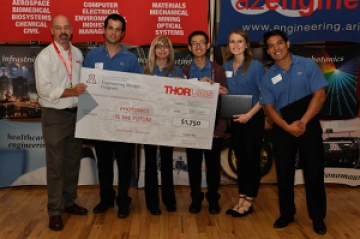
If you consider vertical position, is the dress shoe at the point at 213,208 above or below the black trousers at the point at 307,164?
below

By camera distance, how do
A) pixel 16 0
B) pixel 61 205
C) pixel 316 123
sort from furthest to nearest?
1. pixel 16 0
2. pixel 61 205
3. pixel 316 123

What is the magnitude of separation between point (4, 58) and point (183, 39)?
197cm

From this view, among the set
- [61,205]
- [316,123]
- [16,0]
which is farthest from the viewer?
[16,0]

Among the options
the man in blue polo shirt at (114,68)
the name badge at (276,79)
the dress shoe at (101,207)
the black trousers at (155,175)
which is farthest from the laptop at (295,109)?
the dress shoe at (101,207)

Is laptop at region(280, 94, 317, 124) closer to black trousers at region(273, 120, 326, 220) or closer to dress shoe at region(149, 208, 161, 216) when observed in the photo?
black trousers at region(273, 120, 326, 220)

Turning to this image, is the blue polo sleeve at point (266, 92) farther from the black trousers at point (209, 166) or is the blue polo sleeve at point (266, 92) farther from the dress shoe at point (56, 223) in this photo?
the dress shoe at point (56, 223)

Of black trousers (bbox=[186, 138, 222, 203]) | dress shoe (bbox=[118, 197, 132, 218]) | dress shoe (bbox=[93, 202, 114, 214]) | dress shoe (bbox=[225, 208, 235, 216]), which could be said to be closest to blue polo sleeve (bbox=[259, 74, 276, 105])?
black trousers (bbox=[186, 138, 222, 203])

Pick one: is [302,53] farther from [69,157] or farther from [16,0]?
[16,0]

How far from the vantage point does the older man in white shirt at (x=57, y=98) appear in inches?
134

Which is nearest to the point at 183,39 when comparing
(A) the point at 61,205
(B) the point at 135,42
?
(B) the point at 135,42

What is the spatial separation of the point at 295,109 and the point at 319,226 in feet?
3.17

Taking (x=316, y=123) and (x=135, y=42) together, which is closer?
(x=316, y=123)

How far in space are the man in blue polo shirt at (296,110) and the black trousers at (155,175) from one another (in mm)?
953

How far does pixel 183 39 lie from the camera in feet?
15.2
